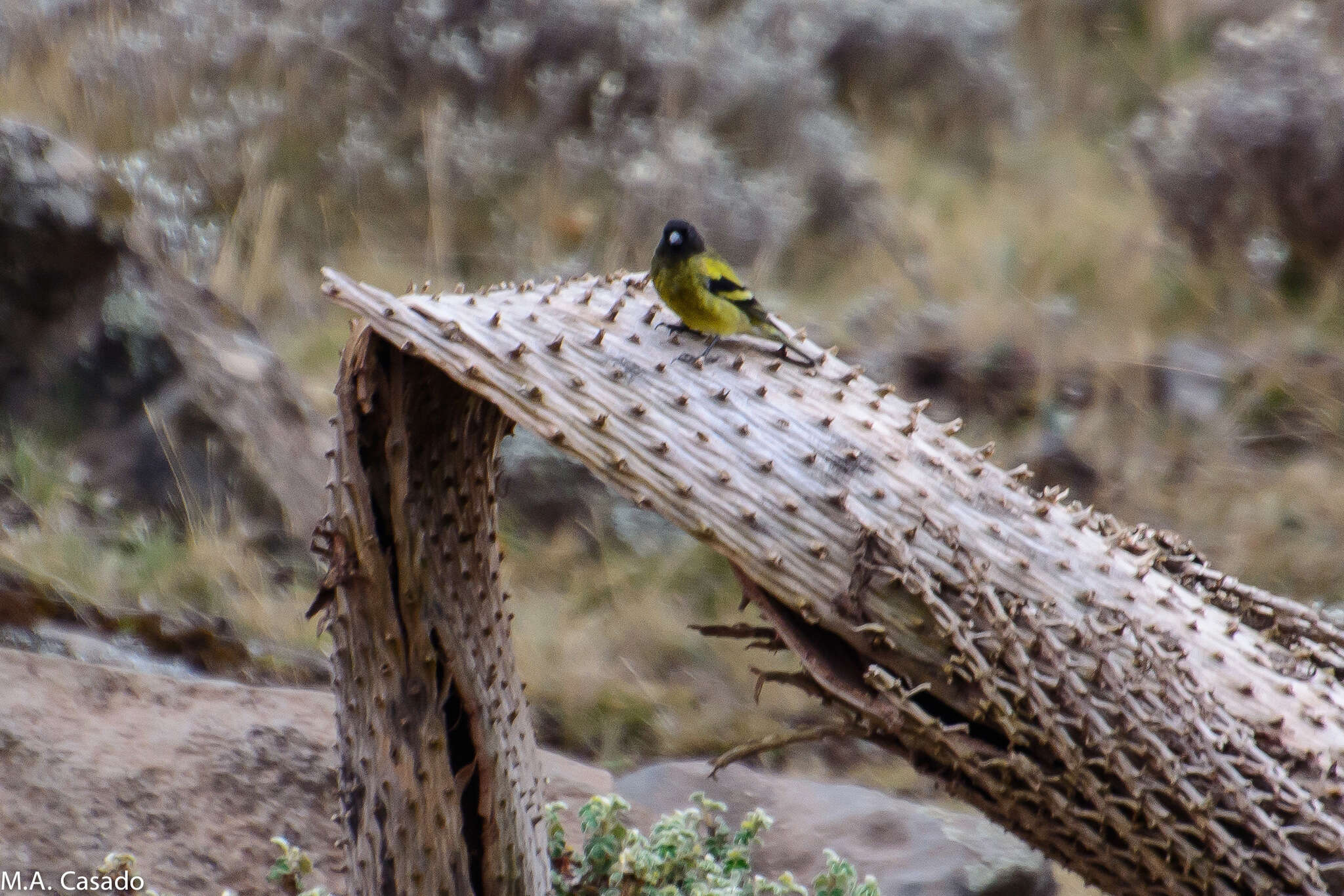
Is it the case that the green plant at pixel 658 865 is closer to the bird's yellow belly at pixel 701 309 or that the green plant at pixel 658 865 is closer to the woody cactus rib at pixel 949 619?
the woody cactus rib at pixel 949 619

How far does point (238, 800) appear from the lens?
2889 millimetres

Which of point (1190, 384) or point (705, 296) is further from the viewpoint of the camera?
point (1190, 384)

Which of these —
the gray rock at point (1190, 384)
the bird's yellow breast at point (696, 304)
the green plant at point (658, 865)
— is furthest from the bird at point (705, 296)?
the gray rock at point (1190, 384)

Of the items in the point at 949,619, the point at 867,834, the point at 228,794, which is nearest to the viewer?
the point at 949,619

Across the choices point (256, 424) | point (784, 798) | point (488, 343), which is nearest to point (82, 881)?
point (488, 343)

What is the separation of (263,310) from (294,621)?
7.24 feet

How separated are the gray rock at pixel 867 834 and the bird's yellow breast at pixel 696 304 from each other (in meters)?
1.54

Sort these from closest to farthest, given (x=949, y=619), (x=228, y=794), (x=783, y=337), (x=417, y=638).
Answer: (x=949, y=619), (x=417, y=638), (x=783, y=337), (x=228, y=794)

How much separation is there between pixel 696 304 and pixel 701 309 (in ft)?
0.04

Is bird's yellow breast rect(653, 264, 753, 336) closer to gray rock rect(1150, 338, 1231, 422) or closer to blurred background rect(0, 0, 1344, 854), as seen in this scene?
blurred background rect(0, 0, 1344, 854)

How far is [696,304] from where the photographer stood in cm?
225

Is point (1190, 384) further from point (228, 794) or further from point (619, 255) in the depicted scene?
point (228, 794)

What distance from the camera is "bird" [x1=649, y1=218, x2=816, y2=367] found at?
88.6 inches

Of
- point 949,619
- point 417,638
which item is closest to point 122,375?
point 417,638
